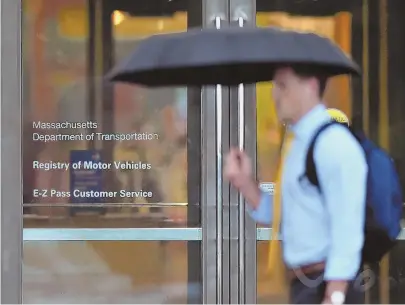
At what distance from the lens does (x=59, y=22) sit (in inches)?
220

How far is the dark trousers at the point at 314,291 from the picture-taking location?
10.3 feet

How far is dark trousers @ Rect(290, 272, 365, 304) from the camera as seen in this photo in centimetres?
313

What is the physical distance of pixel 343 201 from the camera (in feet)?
9.53

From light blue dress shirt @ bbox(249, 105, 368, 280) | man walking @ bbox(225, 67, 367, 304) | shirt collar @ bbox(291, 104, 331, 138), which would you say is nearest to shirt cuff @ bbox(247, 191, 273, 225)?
man walking @ bbox(225, 67, 367, 304)

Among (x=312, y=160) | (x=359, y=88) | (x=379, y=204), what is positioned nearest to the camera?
(x=312, y=160)

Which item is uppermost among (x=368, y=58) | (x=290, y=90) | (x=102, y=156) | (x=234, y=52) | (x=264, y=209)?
(x=368, y=58)

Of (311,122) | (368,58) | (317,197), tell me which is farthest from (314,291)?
(368,58)

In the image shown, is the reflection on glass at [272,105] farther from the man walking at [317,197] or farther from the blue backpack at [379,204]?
the blue backpack at [379,204]

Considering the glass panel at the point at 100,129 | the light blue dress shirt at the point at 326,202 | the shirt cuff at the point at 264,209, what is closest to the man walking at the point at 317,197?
the light blue dress shirt at the point at 326,202

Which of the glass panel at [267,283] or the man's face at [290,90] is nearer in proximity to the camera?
the man's face at [290,90]

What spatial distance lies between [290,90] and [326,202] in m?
0.45

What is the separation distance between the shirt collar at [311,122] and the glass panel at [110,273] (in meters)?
2.50

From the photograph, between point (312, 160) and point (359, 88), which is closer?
point (312, 160)

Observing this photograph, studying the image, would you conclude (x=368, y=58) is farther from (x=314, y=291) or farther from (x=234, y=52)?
(x=234, y=52)
